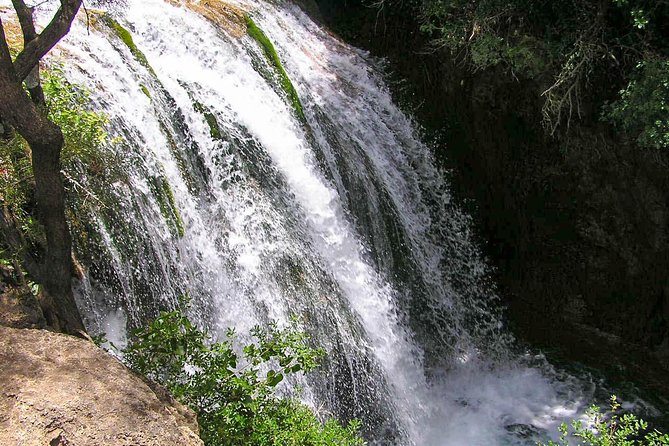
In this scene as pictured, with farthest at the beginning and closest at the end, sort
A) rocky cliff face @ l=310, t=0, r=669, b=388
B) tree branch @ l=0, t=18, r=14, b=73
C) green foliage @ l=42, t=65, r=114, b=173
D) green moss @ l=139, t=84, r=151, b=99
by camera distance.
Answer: rocky cliff face @ l=310, t=0, r=669, b=388 < green moss @ l=139, t=84, r=151, b=99 < green foliage @ l=42, t=65, r=114, b=173 < tree branch @ l=0, t=18, r=14, b=73

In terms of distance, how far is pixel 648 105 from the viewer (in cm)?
535

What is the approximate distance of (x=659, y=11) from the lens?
19.0 feet

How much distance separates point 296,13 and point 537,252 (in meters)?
3.96

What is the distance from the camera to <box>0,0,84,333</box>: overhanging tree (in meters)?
2.93

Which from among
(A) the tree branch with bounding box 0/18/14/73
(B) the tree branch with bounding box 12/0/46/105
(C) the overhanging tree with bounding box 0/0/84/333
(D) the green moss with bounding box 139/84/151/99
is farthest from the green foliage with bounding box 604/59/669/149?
(A) the tree branch with bounding box 0/18/14/73

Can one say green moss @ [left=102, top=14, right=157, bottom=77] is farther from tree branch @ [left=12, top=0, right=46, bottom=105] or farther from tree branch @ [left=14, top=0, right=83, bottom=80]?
tree branch @ [left=14, top=0, right=83, bottom=80]

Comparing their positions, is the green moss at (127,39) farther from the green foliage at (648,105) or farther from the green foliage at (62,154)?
the green foliage at (648,105)

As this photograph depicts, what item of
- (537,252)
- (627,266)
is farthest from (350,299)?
(627,266)

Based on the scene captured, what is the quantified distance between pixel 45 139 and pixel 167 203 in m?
1.63

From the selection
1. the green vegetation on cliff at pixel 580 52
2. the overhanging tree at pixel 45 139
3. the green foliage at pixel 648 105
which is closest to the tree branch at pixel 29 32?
the overhanging tree at pixel 45 139

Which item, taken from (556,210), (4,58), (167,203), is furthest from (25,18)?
(556,210)

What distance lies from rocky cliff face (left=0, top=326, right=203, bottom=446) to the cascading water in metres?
1.54

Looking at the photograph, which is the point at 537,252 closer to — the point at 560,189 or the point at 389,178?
the point at 560,189

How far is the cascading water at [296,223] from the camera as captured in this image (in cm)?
451
